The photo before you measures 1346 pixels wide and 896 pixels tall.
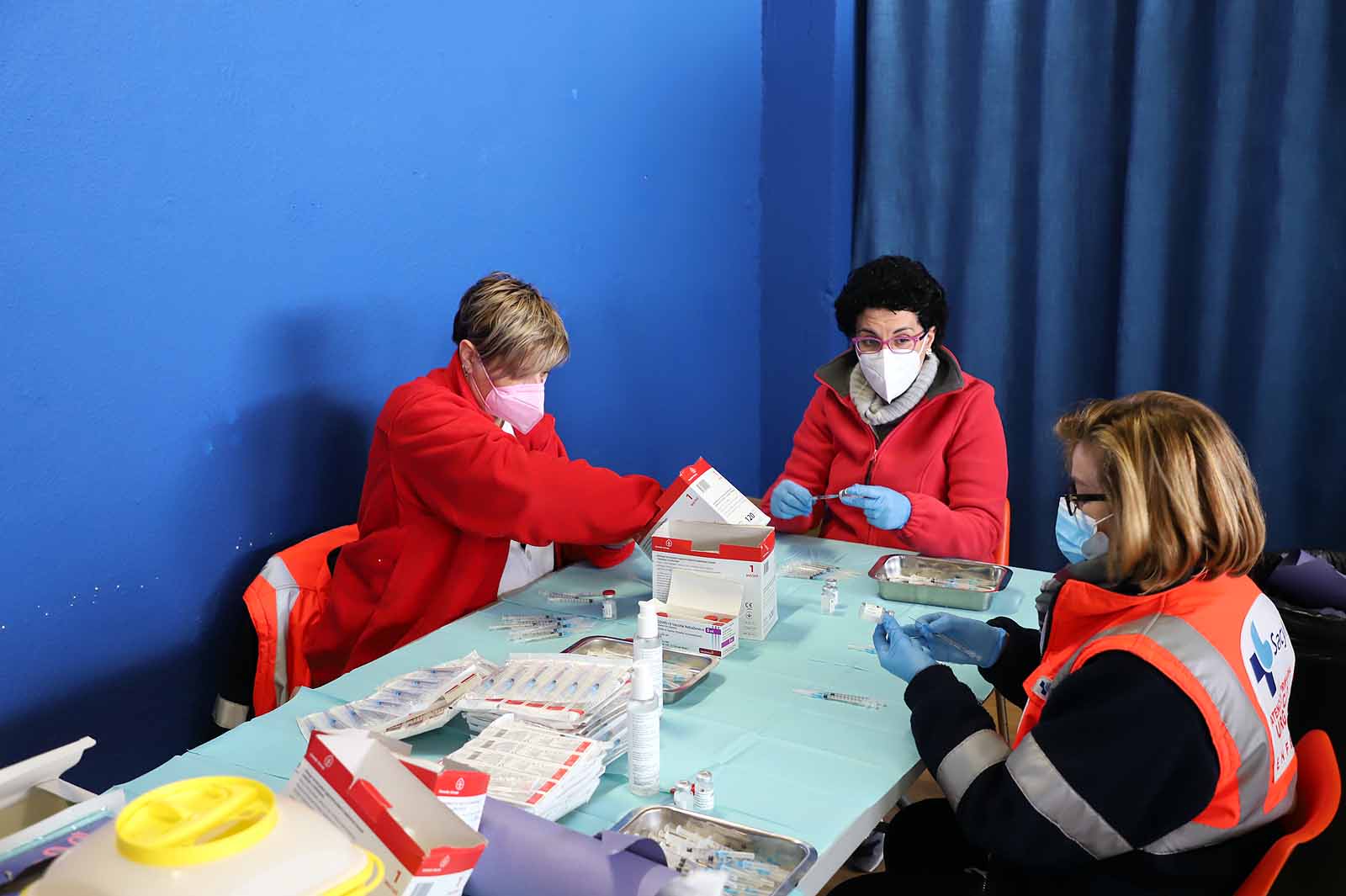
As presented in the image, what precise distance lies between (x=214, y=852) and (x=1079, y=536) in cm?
132

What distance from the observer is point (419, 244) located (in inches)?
102

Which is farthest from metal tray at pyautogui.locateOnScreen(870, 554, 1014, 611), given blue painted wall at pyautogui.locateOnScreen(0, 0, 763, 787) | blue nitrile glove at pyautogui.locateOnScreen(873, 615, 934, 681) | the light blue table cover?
blue painted wall at pyautogui.locateOnScreen(0, 0, 763, 787)

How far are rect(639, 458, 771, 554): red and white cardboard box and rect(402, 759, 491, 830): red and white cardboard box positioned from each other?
1.01 meters

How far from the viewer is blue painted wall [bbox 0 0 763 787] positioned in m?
1.86

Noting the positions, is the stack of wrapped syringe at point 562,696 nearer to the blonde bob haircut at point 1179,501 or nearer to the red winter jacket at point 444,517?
the red winter jacket at point 444,517

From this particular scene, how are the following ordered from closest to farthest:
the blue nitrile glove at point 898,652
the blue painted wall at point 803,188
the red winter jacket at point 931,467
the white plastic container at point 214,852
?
1. the white plastic container at point 214,852
2. the blue nitrile glove at point 898,652
3. the red winter jacket at point 931,467
4. the blue painted wall at point 803,188

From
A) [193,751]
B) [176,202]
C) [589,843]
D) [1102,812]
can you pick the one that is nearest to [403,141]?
[176,202]

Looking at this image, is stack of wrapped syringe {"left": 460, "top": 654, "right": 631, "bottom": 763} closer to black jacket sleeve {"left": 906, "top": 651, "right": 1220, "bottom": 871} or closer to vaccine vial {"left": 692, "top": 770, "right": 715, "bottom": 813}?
vaccine vial {"left": 692, "top": 770, "right": 715, "bottom": 813}

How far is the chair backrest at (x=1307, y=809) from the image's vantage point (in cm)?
116

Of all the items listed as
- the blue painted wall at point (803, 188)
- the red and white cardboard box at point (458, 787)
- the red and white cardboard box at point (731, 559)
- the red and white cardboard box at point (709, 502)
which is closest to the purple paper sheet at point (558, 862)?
the red and white cardboard box at point (458, 787)

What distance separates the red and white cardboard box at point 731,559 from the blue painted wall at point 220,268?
3.24 feet

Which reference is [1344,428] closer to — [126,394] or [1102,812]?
[1102,812]

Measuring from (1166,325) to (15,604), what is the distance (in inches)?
129

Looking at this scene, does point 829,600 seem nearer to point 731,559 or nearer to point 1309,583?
point 731,559
